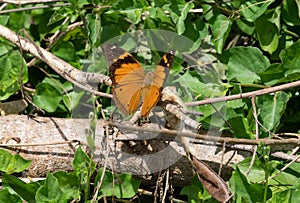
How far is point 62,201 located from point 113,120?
0.37 metres

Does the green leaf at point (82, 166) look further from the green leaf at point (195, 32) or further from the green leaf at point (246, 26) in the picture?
the green leaf at point (246, 26)

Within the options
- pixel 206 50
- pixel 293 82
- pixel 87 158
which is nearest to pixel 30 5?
pixel 206 50

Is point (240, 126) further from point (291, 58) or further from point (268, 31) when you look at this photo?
point (268, 31)

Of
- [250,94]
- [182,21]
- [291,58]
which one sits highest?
[182,21]

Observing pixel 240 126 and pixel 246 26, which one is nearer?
pixel 240 126

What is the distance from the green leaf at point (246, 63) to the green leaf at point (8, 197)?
0.82 metres

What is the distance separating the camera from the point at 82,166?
1.71 meters

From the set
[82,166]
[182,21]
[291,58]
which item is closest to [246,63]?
[291,58]

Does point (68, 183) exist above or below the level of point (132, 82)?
below

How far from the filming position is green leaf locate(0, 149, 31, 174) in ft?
5.99

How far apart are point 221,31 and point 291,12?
28 cm

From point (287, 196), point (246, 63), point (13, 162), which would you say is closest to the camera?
point (287, 196)

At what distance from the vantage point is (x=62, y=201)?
1633 mm

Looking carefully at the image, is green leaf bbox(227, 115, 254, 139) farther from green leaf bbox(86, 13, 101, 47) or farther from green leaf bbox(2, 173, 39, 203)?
green leaf bbox(2, 173, 39, 203)
